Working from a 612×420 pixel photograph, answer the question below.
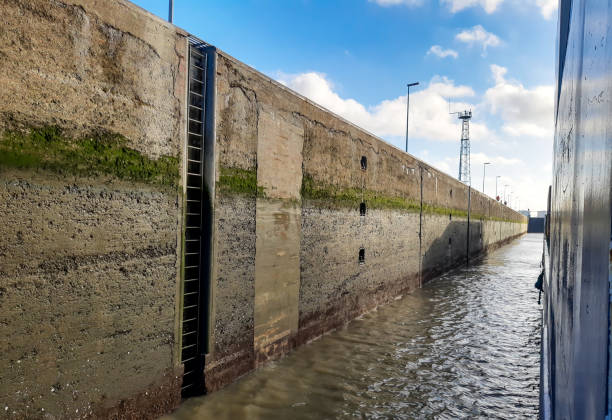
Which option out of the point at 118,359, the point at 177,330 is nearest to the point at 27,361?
the point at 118,359

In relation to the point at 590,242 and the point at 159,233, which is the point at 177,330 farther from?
the point at 590,242

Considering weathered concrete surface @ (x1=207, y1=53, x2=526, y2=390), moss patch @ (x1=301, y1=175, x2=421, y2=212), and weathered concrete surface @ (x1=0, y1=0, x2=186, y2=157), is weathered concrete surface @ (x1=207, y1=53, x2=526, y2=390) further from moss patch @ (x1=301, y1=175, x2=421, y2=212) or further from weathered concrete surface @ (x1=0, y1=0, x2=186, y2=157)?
weathered concrete surface @ (x1=0, y1=0, x2=186, y2=157)

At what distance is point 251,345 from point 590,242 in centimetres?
512

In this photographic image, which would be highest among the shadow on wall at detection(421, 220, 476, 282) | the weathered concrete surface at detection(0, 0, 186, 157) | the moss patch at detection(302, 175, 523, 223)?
the weathered concrete surface at detection(0, 0, 186, 157)

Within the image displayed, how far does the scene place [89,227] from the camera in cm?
370

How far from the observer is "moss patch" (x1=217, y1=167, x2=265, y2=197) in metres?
5.22

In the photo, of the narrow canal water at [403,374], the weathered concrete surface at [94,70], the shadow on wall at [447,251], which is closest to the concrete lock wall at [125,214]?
the weathered concrete surface at [94,70]

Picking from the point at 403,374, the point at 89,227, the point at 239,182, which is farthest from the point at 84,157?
the point at 403,374

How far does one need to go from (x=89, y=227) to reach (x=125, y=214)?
403 millimetres

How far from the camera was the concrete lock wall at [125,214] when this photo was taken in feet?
10.7

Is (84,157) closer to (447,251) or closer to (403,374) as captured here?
(403,374)

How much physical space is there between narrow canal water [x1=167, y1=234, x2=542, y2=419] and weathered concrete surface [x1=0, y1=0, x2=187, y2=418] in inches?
41.6

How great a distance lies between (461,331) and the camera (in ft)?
27.9

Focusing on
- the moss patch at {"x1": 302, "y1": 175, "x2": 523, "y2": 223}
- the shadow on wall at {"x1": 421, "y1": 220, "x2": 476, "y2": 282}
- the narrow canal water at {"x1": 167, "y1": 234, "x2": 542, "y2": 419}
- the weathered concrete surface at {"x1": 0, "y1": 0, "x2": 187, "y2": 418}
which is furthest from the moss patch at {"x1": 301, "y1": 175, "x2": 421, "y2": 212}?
the shadow on wall at {"x1": 421, "y1": 220, "x2": 476, "y2": 282}
